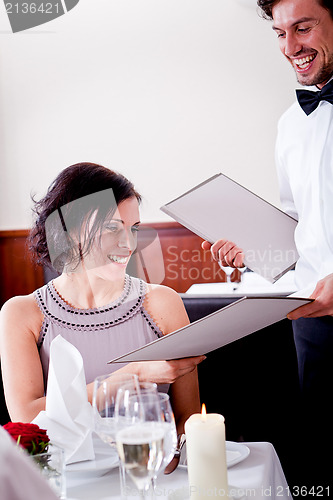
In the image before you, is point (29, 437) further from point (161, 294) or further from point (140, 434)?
point (161, 294)

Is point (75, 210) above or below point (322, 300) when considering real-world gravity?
above

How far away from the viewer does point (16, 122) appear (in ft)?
14.7

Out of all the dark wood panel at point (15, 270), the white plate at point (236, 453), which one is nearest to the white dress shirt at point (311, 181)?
the white plate at point (236, 453)

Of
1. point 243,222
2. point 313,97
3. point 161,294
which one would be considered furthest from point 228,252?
point 313,97

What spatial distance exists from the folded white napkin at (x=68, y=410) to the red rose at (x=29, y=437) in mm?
122

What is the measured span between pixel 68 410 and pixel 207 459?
11.7 inches

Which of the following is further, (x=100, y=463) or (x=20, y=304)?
(x=20, y=304)

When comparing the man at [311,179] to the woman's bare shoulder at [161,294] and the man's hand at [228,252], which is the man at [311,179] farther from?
the woman's bare shoulder at [161,294]

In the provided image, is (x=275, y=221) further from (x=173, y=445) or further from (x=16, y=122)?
(x=16, y=122)

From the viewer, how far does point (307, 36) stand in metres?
1.67

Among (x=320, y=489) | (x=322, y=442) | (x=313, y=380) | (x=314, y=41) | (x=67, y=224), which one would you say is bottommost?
(x=320, y=489)

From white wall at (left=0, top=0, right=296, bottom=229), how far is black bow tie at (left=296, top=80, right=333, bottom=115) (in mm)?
2556

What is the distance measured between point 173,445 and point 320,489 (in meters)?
1.36

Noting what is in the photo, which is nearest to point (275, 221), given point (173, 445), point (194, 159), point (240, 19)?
point (173, 445)
